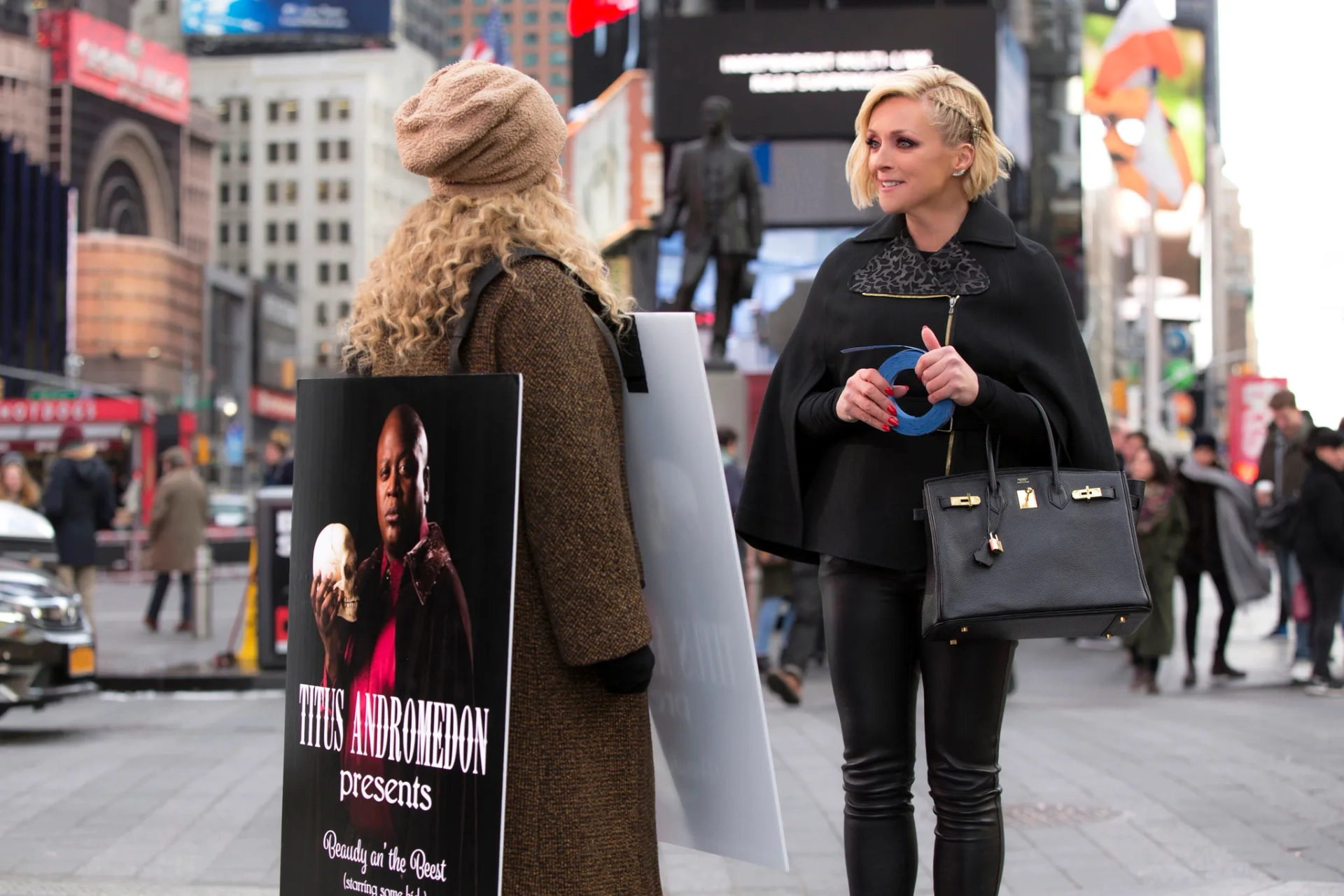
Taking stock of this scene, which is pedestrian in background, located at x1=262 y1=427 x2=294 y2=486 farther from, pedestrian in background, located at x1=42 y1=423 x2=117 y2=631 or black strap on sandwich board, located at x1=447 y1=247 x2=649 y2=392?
black strap on sandwich board, located at x1=447 y1=247 x2=649 y2=392

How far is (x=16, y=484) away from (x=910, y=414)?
39.3 ft

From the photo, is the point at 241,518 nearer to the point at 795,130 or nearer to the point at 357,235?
the point at 795,130

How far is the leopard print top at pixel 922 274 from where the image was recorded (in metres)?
3.25

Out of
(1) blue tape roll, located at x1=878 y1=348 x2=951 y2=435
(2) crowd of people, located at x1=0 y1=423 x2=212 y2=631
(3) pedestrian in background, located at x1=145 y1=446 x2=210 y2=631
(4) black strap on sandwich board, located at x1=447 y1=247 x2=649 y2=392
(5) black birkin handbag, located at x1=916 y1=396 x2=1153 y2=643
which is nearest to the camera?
(4) black strap on sandwich board, located at x1=447 y1=247 x2=649 y2=392

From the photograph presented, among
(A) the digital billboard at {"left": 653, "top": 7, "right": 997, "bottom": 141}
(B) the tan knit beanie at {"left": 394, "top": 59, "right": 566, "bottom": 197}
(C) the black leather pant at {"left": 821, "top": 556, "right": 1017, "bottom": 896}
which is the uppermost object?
(A) the digital billboard at {"left": 653, "top": 7, "right": 997, "bottom": 141}

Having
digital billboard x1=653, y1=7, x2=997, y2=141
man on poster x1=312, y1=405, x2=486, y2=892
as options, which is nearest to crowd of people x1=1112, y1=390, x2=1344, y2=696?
man on poster x1=312, y1=405, x2=486, y2=892

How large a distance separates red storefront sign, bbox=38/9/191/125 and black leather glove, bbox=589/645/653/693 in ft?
327

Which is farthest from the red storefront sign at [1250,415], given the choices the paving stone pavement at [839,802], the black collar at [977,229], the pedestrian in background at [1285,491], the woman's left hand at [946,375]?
the woman's left hand at [946,375]


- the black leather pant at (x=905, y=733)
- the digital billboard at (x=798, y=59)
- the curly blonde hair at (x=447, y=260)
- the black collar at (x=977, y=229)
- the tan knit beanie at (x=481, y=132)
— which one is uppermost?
the digital billboard at (x=798, y=59)

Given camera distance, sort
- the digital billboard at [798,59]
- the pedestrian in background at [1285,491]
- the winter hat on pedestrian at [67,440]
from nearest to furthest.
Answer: the pedestrian in background at [1285,491], the winter hat on pedestrian at [67,440], the digital billboard at [798,59]

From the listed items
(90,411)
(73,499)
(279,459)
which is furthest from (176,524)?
(90,411)

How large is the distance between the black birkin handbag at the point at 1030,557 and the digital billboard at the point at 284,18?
12245 centimetres

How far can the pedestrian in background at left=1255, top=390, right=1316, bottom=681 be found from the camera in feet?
37.0

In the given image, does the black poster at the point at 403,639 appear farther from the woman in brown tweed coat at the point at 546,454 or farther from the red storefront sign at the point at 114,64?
the red storefront sign at the point at 114,64
